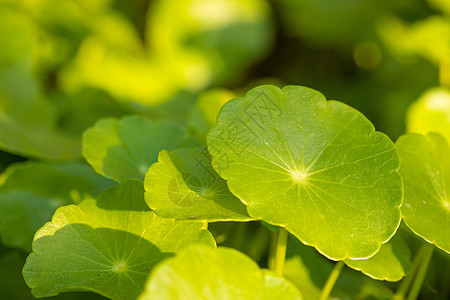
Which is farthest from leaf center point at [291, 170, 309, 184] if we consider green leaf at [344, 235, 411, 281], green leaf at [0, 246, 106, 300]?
green leaf at [0, 246, 106, 300]

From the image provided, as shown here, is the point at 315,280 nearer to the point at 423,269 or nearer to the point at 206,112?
the point at 423,269

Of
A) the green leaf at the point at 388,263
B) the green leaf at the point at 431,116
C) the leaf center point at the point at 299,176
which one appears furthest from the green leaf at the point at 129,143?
the green leaf at the point at 431,116

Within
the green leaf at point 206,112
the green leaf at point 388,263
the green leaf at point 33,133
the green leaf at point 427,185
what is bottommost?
the green leaf at point 33,133

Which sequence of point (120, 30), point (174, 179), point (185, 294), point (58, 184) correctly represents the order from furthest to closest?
1. point (120, 30)
2. point (58, 184)
3. point (174, 179)
4. point (185, 294)

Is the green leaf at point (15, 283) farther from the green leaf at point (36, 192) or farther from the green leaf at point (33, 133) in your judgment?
the green leaf at point (33, 133)

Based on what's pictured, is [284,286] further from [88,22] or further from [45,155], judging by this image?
[88,22]

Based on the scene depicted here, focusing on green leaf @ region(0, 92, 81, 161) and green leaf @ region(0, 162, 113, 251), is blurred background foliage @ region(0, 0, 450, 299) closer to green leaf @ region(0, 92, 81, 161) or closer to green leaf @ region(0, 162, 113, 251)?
green leaf @ region(0, 92, 81, 161)

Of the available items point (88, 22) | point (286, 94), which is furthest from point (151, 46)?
point (286, 94)
